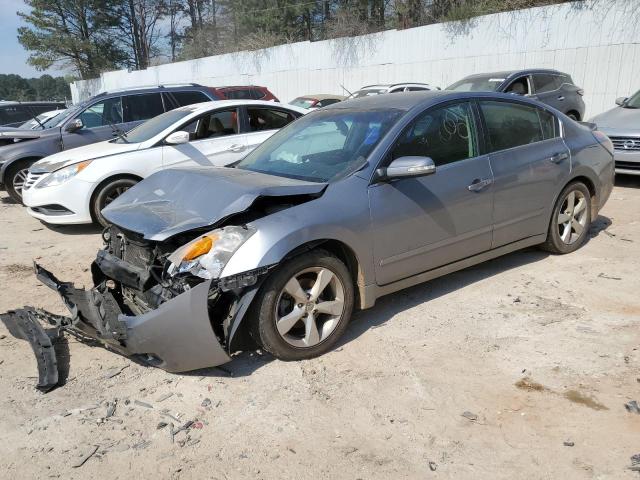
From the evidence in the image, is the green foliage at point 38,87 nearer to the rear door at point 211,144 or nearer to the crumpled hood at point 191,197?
the rear door at point 211,144

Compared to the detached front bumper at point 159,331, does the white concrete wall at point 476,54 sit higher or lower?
higher

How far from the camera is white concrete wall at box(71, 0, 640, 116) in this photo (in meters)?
14.5

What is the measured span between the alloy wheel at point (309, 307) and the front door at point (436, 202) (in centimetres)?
39

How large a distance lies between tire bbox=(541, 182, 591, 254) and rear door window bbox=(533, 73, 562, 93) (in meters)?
6.72

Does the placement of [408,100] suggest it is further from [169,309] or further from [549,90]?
[549,90]

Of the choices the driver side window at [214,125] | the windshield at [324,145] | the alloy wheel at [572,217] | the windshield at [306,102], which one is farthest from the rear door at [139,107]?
the windshield at [306,102]

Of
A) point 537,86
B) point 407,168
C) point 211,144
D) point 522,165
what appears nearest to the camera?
point 407,168

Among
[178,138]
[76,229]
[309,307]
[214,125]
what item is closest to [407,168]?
[309,307]

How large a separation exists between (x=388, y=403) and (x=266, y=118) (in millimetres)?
5594

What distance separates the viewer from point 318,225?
139 inches

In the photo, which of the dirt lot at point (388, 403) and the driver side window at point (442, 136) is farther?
the driver side window at point (442, 136)

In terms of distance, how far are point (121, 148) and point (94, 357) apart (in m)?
3.94

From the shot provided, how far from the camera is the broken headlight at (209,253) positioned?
3.28 meters

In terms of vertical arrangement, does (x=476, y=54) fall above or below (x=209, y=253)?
Answer: above
